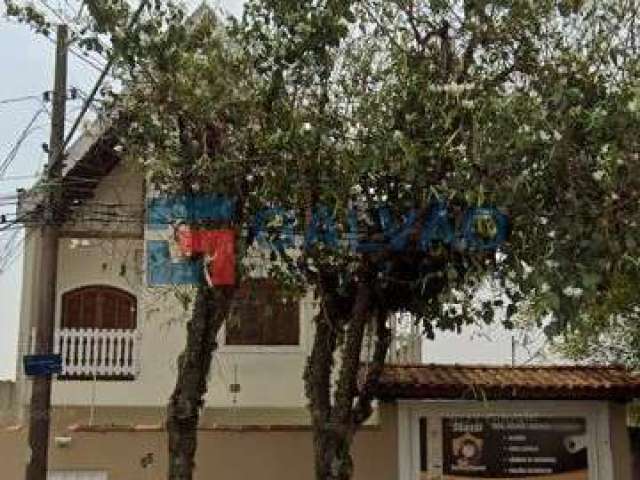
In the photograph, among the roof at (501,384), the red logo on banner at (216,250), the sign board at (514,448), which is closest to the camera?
the red logo on banner at (216,250)

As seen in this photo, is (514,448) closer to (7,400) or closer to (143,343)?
(143,343)

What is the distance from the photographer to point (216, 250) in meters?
10.6

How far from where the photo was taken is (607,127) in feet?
29.1

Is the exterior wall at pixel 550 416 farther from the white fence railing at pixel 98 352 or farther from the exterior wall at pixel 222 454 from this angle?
the white fence railing at pixel 98 352

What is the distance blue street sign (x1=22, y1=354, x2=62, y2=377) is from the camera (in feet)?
38.8

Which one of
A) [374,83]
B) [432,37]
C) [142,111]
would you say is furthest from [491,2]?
[142,111]

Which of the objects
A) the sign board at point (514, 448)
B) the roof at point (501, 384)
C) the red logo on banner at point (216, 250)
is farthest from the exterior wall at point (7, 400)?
the red logo on banner at point (216, 250)

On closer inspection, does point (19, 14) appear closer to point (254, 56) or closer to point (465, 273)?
point (254, 56)

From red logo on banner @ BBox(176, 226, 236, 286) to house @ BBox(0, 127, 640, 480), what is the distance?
6.88 feet

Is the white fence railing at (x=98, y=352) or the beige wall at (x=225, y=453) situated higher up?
the white fence railing at (x=98, y=352)

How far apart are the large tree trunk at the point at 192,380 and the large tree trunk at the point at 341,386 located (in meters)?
1.06

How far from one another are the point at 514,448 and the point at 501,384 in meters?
1.01

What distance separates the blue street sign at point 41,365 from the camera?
11836mm

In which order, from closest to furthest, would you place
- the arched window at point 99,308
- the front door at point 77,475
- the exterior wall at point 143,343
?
the front door at point 77,475, the exterior wall at point 143,343, the arched window at point 99,308
